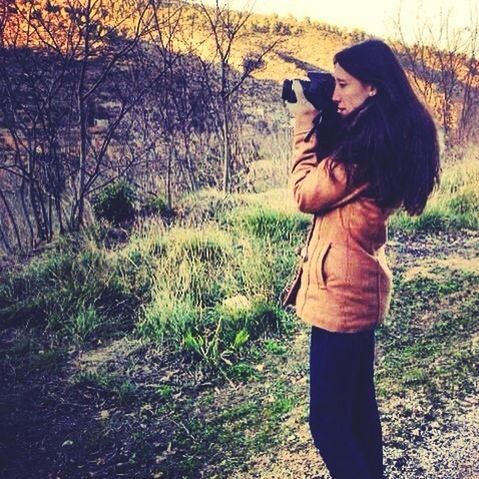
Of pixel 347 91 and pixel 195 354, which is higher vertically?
pixel 347 91

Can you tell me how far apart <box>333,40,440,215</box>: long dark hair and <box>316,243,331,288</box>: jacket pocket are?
0.23 metres

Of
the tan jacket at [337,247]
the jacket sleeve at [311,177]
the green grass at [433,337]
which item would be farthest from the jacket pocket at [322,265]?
the green grass at [433,337]

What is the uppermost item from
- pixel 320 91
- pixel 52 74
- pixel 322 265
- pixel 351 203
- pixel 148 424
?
pixel 52 74

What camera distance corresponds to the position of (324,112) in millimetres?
1815

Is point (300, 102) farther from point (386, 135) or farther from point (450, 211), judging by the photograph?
point (450, 211)

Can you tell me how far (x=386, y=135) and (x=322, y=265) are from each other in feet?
1.50

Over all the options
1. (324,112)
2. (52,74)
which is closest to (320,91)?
(324,112)

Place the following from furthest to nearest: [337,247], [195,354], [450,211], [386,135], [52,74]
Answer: [52,74]
[450,211]
[195,354]
[337,247]
[386,135]

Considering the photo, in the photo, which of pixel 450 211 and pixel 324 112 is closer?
pixel 324 112

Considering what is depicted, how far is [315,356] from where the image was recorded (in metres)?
1.85

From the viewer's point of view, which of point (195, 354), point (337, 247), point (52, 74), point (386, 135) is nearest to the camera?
point (386, 135)

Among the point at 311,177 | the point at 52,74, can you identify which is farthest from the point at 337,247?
the point at 52,74

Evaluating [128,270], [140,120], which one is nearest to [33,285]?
[128,270]

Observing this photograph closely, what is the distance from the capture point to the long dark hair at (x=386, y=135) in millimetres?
1686
